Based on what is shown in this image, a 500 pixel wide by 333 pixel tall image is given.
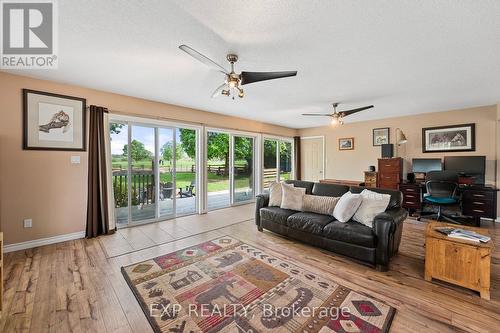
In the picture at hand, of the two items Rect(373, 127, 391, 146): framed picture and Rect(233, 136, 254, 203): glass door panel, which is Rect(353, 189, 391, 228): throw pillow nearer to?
Rect(373, 127, 391, 146): framed picture

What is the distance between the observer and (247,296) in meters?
Result: 2.00

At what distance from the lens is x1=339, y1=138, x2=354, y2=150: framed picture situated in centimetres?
634

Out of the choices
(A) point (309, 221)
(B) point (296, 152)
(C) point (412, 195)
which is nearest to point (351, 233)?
(A) point (309, 221)

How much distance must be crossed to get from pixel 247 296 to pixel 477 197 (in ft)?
16.8

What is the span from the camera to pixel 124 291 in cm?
208

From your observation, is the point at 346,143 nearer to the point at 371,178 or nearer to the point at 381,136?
the point at 381,136

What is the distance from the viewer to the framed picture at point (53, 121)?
3072 mm

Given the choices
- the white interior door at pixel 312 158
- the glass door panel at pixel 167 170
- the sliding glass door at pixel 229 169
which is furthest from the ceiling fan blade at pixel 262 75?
the white interior door at pixel 312 158

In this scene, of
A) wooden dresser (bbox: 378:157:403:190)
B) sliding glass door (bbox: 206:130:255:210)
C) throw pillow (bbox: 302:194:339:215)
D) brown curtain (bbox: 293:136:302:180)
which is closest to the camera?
throw pillow (bbox: 302:194:339:215)

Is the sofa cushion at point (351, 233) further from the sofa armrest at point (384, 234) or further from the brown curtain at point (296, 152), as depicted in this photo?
the brown curtain at point (296, 152)

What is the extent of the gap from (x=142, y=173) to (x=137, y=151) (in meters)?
0.46

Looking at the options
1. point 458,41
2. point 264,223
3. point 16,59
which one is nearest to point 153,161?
point 16,59

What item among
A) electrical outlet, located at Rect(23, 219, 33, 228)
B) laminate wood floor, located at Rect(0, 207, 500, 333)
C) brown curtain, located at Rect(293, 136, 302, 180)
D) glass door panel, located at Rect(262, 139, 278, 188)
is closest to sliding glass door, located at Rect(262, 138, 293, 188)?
Result: glass door panel, located at Rect(262, 139, 278, 188)
